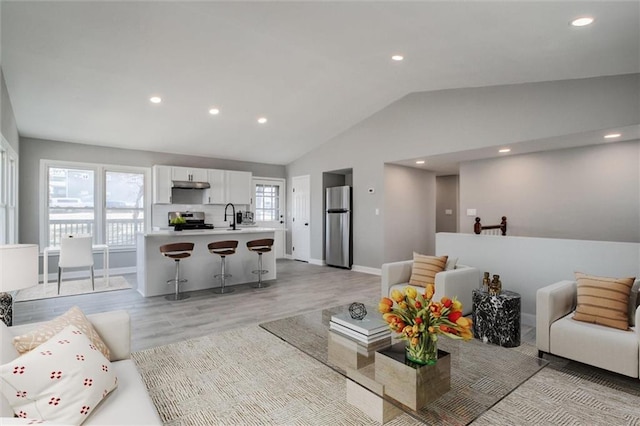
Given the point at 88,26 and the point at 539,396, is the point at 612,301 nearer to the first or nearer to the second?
the point at 539,396

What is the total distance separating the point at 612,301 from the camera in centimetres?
253

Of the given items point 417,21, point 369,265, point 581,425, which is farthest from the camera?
point 369,265

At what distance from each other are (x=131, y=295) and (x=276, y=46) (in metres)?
4.07

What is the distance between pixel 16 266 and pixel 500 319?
3612mm

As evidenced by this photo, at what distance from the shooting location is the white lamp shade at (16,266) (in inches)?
67.7

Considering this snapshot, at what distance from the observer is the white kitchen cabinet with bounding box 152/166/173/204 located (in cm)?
696

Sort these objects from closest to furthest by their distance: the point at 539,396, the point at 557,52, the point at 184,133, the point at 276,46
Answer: the point at 539,396 → the point at 557,52 → the point at 276,46 → the point at 184,133

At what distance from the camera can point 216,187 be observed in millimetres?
7742

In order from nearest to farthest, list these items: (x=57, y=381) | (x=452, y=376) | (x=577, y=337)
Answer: (x=57, y=381), (x=452, y=376), (x=577, y=337)

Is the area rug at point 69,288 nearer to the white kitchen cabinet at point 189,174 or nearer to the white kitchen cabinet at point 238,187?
the white kitchen cabinet at point 189,174

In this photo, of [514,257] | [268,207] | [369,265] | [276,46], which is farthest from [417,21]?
[268,207]

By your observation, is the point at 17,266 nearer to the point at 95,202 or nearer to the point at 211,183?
the point at 95,202

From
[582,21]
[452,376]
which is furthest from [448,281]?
[582,21]

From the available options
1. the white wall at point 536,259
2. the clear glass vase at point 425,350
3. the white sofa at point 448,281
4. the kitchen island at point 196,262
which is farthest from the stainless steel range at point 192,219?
the clear glass vase at point 425,350
